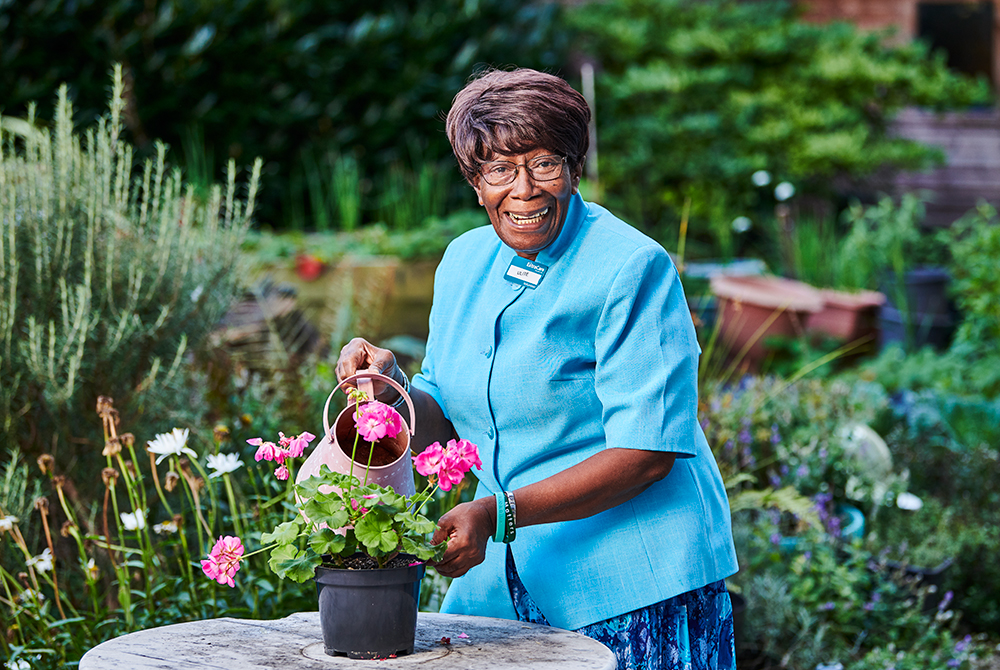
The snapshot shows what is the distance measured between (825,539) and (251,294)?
8.47 ft

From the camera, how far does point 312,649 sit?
1626 mm

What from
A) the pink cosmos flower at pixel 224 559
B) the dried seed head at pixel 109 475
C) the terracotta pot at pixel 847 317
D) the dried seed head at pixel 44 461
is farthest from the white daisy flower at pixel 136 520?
the terracotta pot at pixel 847 317

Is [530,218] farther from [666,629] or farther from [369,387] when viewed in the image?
[666,629]

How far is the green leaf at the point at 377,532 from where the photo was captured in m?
1.51

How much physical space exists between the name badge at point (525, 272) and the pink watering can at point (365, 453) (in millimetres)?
280

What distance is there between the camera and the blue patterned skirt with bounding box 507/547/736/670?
1.80 metres

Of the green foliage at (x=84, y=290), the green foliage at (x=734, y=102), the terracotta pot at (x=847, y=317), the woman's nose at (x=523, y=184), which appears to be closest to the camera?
the woman's nose at (x=523, y=184)

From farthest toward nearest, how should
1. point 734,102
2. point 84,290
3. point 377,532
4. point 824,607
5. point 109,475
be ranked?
point 734,102, point 824,607, point 84,290, point 109,475, point 377,532

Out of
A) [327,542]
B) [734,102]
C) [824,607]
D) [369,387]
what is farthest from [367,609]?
[734,102]

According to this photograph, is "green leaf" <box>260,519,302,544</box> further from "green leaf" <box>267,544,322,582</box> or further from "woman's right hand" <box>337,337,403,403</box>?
"woman's right hand" <box>337,337,403,403</box>

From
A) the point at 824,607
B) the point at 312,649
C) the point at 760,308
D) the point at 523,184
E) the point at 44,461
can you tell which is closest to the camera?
the point at 312,649

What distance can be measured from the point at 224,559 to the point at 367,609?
0.25 meters

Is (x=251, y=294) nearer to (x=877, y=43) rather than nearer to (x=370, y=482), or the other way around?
(x=370, y=482)

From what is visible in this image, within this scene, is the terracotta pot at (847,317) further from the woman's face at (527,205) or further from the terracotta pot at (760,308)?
the woman's face at (527,205)
